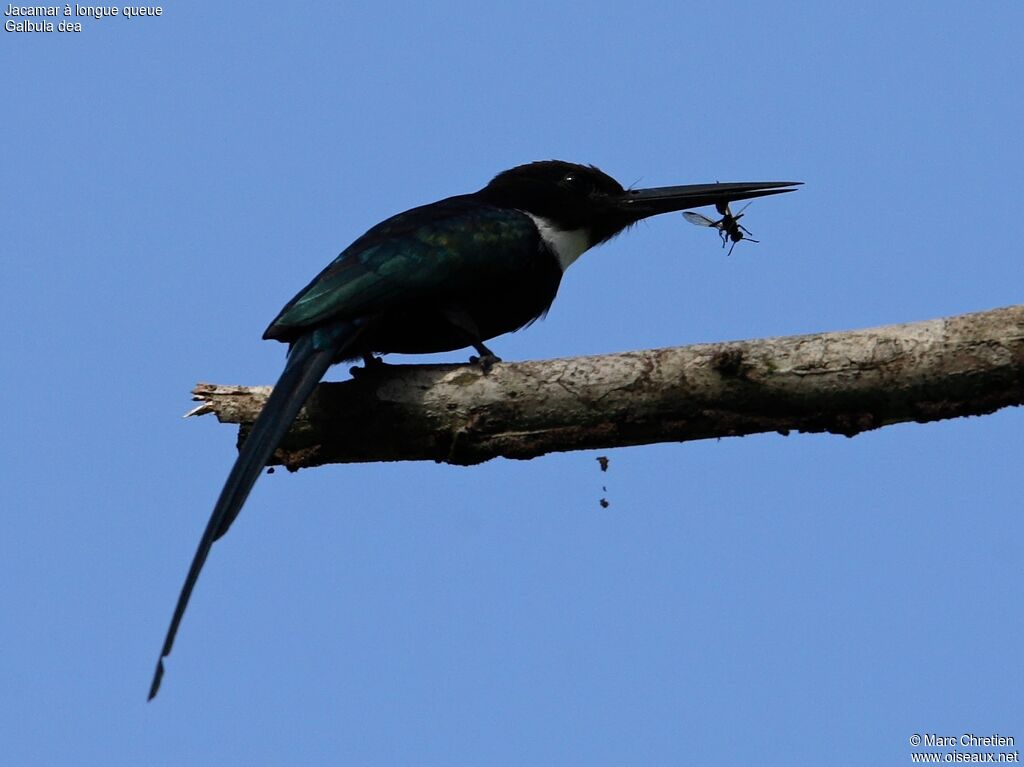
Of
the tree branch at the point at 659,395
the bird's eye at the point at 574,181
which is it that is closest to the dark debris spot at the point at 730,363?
the tree branch at the point at 659,395

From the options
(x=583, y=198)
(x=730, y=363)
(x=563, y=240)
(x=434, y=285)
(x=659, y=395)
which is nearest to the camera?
(x=730, y=363)

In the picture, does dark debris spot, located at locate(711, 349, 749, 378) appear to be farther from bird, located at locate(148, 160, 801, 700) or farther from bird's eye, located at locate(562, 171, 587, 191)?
bird's eye, located at locate(562, 171, 587, 191)

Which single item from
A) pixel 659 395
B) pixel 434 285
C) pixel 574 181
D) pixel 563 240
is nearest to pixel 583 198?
pixel 574 181

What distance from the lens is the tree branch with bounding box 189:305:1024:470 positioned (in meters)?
4.22

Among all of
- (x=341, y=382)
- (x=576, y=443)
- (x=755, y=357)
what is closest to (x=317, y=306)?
(x=341, y=382)

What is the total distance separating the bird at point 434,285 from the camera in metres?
4.58

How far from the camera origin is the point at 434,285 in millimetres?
5109

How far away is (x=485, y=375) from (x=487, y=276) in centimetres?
71

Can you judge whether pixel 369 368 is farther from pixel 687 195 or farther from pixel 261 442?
pixel 687 195

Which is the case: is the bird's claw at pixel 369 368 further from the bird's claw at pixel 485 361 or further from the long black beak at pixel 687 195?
the long black beak at pixel 687 195

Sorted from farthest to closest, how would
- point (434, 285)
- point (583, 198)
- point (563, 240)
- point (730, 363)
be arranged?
point (583, 198) < point (563, 240) < point (434, 285) < point (730, 363)

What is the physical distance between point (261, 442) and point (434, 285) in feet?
3.34

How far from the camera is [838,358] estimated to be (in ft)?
14.1

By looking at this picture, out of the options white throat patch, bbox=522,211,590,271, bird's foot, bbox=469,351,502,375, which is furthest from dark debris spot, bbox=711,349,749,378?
white throat patch, bbox=522,211,590,271
